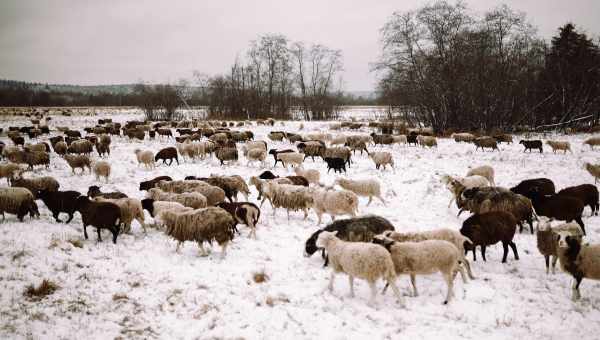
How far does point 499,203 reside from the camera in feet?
30.7

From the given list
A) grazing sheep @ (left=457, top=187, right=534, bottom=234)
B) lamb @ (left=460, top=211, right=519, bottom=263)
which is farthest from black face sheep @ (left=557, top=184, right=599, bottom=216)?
lamb @ (left=460, top=211, right=519, bottom=263)

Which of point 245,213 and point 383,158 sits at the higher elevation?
point 383,158

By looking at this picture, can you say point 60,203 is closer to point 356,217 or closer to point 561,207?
point 356,217

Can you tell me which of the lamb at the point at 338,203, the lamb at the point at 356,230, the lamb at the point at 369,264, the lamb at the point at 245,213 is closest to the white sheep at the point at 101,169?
the lamb at the point at 245,213

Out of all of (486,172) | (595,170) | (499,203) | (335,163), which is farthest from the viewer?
(335,163)

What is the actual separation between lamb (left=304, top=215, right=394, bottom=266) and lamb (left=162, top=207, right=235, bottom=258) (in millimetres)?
1885

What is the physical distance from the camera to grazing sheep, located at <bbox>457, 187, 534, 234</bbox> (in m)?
9.09

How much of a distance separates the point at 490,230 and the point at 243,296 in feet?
17.8

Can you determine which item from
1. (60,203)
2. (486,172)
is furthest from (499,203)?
(60,203)

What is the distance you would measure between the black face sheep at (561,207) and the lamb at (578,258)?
3.39 metres

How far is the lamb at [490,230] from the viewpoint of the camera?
24.2ft

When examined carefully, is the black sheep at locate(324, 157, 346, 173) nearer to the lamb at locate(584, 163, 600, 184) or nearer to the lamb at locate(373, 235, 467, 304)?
the lamb at locate(584, 163, 600, 184)

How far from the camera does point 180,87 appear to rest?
54312 mm

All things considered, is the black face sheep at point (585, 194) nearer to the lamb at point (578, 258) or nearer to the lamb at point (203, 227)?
the lamb at point (578, 258)
